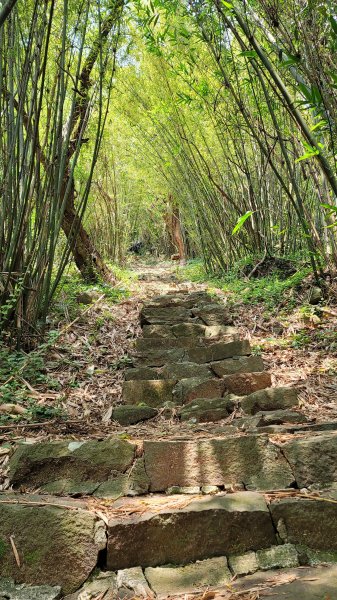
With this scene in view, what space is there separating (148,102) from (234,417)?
221 inches

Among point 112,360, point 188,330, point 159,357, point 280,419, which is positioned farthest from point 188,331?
point 280,419

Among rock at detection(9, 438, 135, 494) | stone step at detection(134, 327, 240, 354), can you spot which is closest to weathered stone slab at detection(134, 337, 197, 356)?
stone step at detection(134, 327, 240, 354)

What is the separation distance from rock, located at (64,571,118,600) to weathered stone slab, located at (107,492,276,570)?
0.05 m

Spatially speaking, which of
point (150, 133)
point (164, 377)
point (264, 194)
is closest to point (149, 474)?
point (164, 377)

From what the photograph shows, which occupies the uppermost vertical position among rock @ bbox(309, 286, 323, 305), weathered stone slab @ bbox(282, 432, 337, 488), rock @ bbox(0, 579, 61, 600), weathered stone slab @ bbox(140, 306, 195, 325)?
rock @ bbox(309, 286, 323, 305)

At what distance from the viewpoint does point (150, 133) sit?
256 inches

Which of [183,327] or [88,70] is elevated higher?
[88,70]

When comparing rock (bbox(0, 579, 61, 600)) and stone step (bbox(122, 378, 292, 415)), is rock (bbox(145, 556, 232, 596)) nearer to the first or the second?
rock (bbox(0, 579, 61, 600))

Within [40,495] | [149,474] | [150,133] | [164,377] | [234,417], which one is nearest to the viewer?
[40,495]

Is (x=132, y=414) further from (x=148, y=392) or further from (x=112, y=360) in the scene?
(x=112, y=360)

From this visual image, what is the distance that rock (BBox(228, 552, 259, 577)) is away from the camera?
108 centimetres

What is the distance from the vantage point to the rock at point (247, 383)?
2.54 meters

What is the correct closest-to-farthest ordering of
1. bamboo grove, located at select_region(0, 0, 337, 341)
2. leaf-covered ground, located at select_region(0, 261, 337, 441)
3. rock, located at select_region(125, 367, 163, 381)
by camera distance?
leaf-covered ground, located at select_region(0, 261, 337, 441) → bamboo grove, located at select_region(0, 0, 337, 341) → rock, located at select_region(125, 367, 163, 381)

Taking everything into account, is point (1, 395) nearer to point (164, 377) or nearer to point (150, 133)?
point (164, 377)
